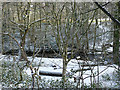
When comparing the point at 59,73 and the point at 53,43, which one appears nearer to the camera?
the point at 59,73

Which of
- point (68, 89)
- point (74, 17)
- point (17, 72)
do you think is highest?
point (74, 17)

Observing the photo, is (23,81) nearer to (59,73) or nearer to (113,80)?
(59,73)

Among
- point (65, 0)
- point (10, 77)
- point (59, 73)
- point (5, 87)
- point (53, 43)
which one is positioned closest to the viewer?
point (5, 87)

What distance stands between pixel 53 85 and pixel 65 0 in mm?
1869

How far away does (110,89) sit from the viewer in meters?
3.18

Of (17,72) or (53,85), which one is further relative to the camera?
(17,72)

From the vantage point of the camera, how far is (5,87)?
3461mm

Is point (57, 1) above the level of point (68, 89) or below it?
above

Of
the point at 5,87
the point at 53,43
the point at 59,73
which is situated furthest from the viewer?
the point at 53,43

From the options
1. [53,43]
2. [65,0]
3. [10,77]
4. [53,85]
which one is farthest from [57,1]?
[53,43]

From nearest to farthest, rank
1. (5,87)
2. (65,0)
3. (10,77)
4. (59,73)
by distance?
(5,87) → (65,0) → (10,77) → (59,73)

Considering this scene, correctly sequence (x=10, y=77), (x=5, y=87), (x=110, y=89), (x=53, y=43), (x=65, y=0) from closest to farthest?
1. (x=110, y=89)
2. (x=5, y=87)
3. (x=65, y=0)
4. (x=10, y=77)
5. (x=53, y=43)

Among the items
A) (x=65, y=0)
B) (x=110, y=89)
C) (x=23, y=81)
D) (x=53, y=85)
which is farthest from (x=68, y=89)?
(x=65, y=0)

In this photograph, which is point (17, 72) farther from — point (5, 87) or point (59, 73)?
point (59, 73)
